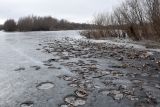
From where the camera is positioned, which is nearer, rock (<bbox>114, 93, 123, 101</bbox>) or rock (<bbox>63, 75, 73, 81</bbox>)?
rock (<bbox>114, 93, 123, 101</bbox>)

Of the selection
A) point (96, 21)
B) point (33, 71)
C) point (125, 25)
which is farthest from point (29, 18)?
point (33, 71)

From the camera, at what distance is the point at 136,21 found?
28.6 m

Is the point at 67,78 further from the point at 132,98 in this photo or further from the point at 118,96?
the point at 132,98

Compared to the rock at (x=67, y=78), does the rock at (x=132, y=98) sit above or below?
below

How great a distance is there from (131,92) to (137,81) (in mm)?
1452

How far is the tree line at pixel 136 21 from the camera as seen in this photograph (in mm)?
22609

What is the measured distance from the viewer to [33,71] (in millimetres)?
10602

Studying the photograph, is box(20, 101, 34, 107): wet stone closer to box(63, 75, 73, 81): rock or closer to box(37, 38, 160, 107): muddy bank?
box(37, 38, 160, 107): muddy bank

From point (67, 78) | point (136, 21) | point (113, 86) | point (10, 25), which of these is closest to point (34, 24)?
point (10, 25)

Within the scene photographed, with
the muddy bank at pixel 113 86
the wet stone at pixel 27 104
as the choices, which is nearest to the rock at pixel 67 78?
the muddy bank at pixel 113 86

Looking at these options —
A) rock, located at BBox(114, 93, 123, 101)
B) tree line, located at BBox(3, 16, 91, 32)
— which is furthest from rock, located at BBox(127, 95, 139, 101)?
tree line, located at BBox(3, 16, 91, 32)

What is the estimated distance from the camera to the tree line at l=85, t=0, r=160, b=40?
2261cm

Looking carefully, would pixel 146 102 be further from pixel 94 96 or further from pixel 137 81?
pixel 137 81

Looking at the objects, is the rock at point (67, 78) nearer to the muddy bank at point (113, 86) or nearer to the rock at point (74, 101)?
the muddy bank at point (113, 86)
